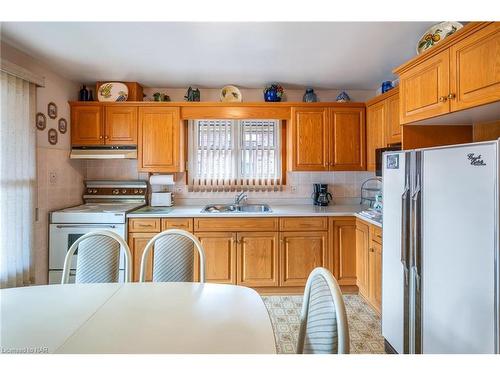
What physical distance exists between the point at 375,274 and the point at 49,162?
3420 millimetres

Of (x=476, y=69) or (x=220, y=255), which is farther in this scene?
(x=220, y=255)

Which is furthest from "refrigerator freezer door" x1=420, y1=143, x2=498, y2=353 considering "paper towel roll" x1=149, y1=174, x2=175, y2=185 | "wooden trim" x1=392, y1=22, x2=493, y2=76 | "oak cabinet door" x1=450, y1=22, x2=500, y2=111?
"paper towel roll" x1=149, y1=174, x2=175, y2=185

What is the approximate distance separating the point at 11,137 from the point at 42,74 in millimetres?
775

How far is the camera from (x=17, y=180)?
2295mm

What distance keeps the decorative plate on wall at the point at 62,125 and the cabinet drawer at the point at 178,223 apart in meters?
1.52

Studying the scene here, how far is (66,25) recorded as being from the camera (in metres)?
1.92

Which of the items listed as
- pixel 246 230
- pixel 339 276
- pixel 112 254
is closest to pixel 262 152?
pixel 246 230

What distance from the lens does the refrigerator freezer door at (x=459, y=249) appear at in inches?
43.9

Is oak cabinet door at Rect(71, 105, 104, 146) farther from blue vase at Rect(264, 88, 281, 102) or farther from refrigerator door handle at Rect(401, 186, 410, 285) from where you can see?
refrigerator door handle at Rect(401, 186, 410, 285)

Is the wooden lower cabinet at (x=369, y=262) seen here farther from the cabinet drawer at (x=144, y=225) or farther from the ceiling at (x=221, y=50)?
the cabinet drawer at (x=144, y=225)

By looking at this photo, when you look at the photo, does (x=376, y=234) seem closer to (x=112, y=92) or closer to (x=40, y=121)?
(x=112, y=92)

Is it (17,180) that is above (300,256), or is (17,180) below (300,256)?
above

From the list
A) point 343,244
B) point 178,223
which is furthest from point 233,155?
point 343,244
